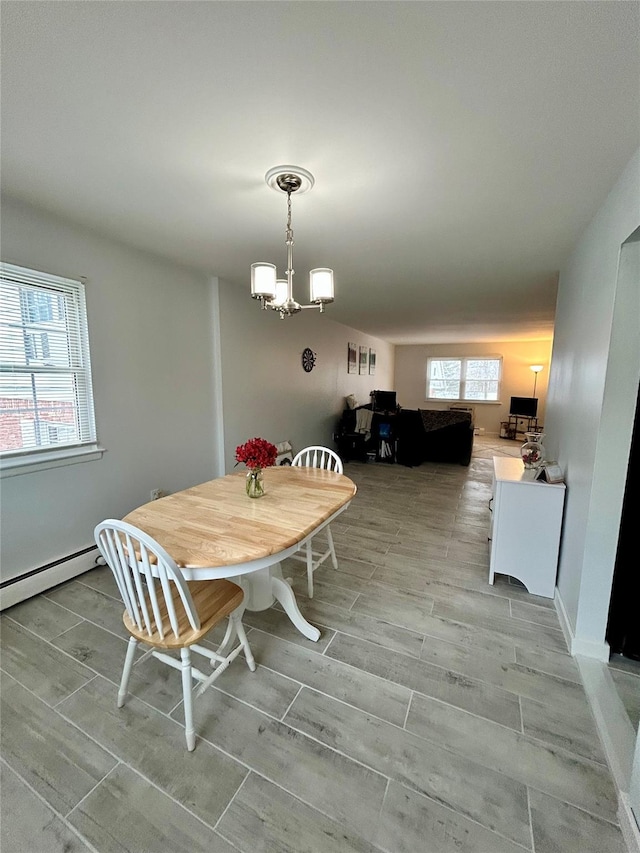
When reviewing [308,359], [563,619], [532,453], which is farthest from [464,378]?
[563,619]

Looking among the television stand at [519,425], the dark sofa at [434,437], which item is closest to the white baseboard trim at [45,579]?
the dark sofa at [434,437]

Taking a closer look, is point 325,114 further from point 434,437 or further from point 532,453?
point 434,437

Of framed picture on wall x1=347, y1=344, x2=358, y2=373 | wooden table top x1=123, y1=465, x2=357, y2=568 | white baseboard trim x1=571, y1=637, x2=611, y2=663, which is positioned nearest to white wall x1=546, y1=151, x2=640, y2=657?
white baseboard trim x1=571, y1=637, x2=611, y2=663

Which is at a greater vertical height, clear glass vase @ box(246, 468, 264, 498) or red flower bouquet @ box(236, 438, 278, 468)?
red flower bouquet @ box(236, 438, 278, 468)

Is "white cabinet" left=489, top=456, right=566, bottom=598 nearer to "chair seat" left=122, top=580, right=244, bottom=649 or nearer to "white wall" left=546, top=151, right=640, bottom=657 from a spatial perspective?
"white wall" left=546, top=151, right=640, bottom=657

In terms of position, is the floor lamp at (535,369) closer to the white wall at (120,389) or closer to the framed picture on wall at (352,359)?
the framed picture on wall at (352,359)

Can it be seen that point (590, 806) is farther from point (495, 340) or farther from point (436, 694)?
point (495, 340)

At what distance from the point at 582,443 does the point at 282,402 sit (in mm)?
3428

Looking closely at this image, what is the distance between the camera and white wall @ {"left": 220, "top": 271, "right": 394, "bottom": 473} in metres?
3.68

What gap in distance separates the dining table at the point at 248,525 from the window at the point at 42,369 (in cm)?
105

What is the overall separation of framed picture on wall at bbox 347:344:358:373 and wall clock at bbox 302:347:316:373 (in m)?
1.55

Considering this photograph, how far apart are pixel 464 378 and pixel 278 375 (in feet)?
21.5

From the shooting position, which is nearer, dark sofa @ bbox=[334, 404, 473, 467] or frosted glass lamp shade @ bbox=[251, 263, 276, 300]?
frosted glass lamp shade @ bbox=[251, 263, 276, 300]

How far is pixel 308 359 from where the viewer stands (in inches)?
205
